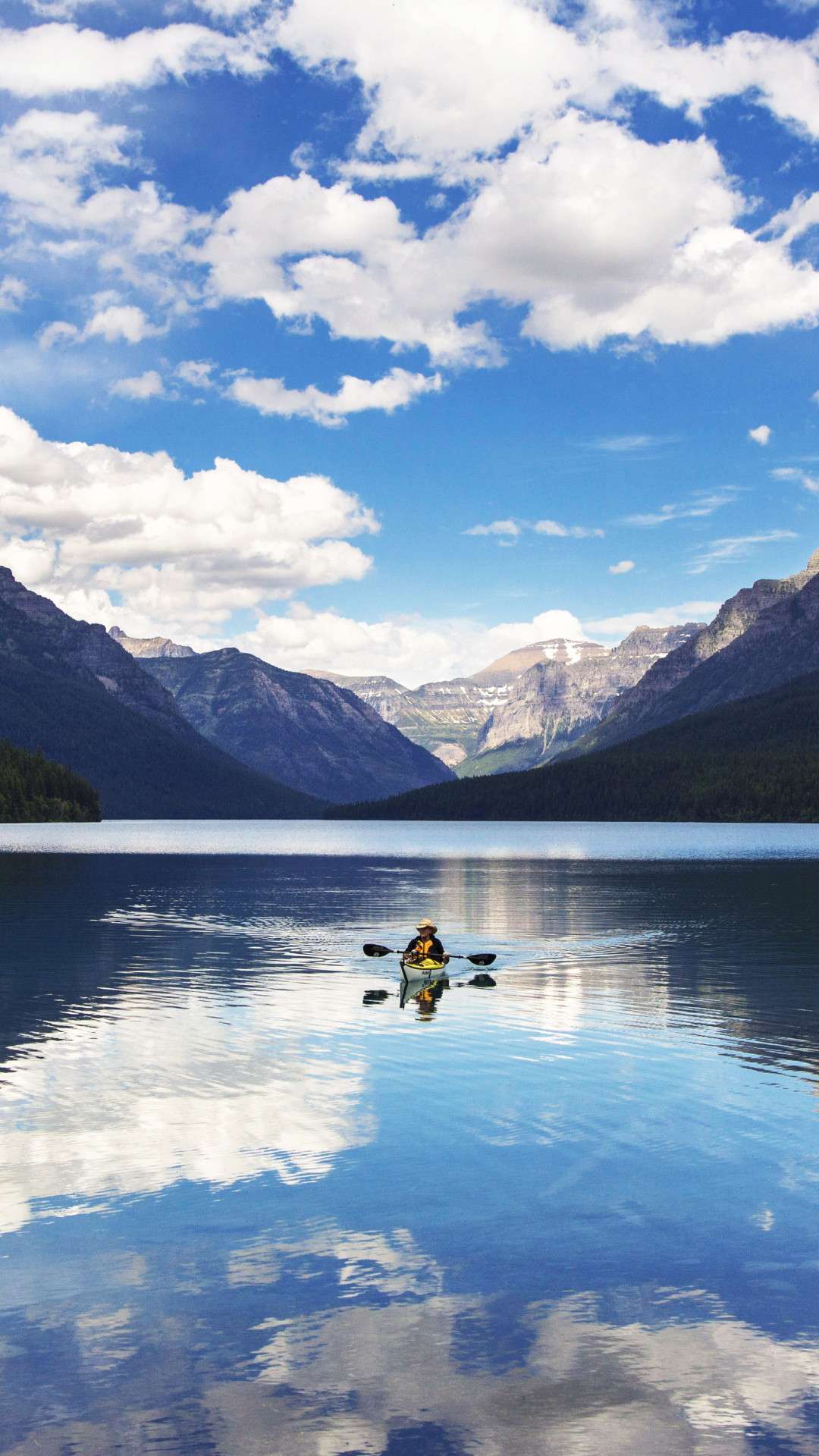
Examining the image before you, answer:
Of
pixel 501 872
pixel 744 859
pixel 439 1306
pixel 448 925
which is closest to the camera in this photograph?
pixel 439 1306

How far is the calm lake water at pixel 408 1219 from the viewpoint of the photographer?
52.7 ft

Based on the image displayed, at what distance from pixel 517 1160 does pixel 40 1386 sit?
44.1 feet

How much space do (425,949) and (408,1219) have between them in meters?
34.7

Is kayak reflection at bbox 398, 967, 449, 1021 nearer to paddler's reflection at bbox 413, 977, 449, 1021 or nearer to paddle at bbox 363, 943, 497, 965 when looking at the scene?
paddler's reflection at bbox 413, 977, 449, 1021

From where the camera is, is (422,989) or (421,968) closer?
(422,989)

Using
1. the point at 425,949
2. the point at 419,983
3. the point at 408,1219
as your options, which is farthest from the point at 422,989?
the point at 408,1219

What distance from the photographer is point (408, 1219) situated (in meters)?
23.7

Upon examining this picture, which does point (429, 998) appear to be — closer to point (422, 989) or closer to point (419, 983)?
point (422, 989)

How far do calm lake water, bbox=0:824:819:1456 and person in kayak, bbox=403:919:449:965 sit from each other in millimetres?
3061

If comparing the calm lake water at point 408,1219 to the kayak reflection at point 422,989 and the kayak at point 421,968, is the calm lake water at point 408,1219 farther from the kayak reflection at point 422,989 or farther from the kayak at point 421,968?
the kayak at point 421,968

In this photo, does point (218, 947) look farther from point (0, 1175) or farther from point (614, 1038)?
point (0, 1175)

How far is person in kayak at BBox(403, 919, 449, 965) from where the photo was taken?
58.3 metres

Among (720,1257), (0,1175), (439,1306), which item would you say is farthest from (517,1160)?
(0,1175)

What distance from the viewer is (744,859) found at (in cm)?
17650
